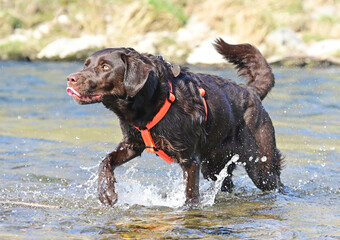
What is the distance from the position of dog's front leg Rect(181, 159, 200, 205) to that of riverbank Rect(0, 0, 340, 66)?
12.9 m

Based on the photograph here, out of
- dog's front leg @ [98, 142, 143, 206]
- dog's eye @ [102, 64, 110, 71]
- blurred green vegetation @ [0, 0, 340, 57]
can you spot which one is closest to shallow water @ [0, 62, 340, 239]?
dog's front leg @ [98, 142, 143, 206]

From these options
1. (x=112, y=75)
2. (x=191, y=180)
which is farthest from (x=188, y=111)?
(x=112, y=75)

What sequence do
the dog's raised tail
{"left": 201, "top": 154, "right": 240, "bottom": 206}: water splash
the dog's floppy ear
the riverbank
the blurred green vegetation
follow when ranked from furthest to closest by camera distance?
the blurred green vegetation < the riverbank < the dog's raised tail < {"left": 201, "top": 154, "right": 240, "bottom": 206}: water splash < the dog's floppy ear

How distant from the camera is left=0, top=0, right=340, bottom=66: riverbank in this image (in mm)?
19781

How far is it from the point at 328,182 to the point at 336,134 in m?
3.00

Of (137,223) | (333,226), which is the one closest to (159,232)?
(137,223)

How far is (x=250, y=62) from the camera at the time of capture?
266 inches

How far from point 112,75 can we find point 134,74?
0.57 ft

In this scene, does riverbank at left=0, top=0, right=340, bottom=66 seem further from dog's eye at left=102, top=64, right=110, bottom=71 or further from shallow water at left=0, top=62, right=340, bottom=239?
dog's eye at left=102, top=64, right=110, bottom=71

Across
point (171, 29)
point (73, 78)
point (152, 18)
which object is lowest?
point (73, 78)

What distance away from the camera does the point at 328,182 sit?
685 cm

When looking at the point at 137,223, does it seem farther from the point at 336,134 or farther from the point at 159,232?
the point at 336,134

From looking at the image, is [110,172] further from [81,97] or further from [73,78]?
[73,78]

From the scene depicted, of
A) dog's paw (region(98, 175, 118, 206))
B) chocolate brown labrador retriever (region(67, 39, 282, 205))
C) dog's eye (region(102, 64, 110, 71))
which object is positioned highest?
dog's eye (region(102, 64, 110, 71))
